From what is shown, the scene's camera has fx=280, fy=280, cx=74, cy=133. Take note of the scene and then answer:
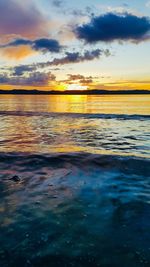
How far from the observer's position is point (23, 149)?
17406 millimetres

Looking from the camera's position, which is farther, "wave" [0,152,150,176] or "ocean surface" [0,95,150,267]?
"wave" [0,152,150,176]

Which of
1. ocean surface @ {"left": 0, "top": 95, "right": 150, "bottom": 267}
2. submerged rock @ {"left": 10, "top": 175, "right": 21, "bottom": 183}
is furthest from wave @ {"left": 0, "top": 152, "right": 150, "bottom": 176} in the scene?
submerged rock @ {"left": 10, "top": 175, "right": 21, "bottom": 183}

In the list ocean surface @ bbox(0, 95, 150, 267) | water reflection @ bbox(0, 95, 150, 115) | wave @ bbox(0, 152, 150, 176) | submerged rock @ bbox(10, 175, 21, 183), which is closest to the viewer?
ocean surface @ bbox(0, 95, 150, 267)

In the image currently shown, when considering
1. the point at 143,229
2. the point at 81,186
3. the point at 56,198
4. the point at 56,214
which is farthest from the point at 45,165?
the point at 143,229

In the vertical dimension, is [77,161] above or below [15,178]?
below

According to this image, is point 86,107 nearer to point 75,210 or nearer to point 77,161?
point 77,161

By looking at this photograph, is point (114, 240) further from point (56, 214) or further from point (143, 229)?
point (56, 214)

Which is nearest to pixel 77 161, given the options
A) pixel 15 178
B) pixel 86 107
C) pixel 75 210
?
pixel 15 178

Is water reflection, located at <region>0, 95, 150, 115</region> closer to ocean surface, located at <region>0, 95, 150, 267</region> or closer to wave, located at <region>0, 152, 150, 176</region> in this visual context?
wave, located at <region>0, 152, 150, 176</region>

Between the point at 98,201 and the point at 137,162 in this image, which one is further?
the point at 137,162

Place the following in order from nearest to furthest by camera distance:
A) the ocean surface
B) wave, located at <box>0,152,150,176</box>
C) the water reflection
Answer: the ocean surface → wave, located at <box>0,152,150,176</box> → the water reflection

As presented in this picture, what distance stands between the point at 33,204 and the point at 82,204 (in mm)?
1452

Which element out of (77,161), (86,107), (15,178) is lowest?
(86,107)

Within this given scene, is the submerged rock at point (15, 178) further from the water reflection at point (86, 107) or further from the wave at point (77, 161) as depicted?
the water reflection at point (86, 107)
